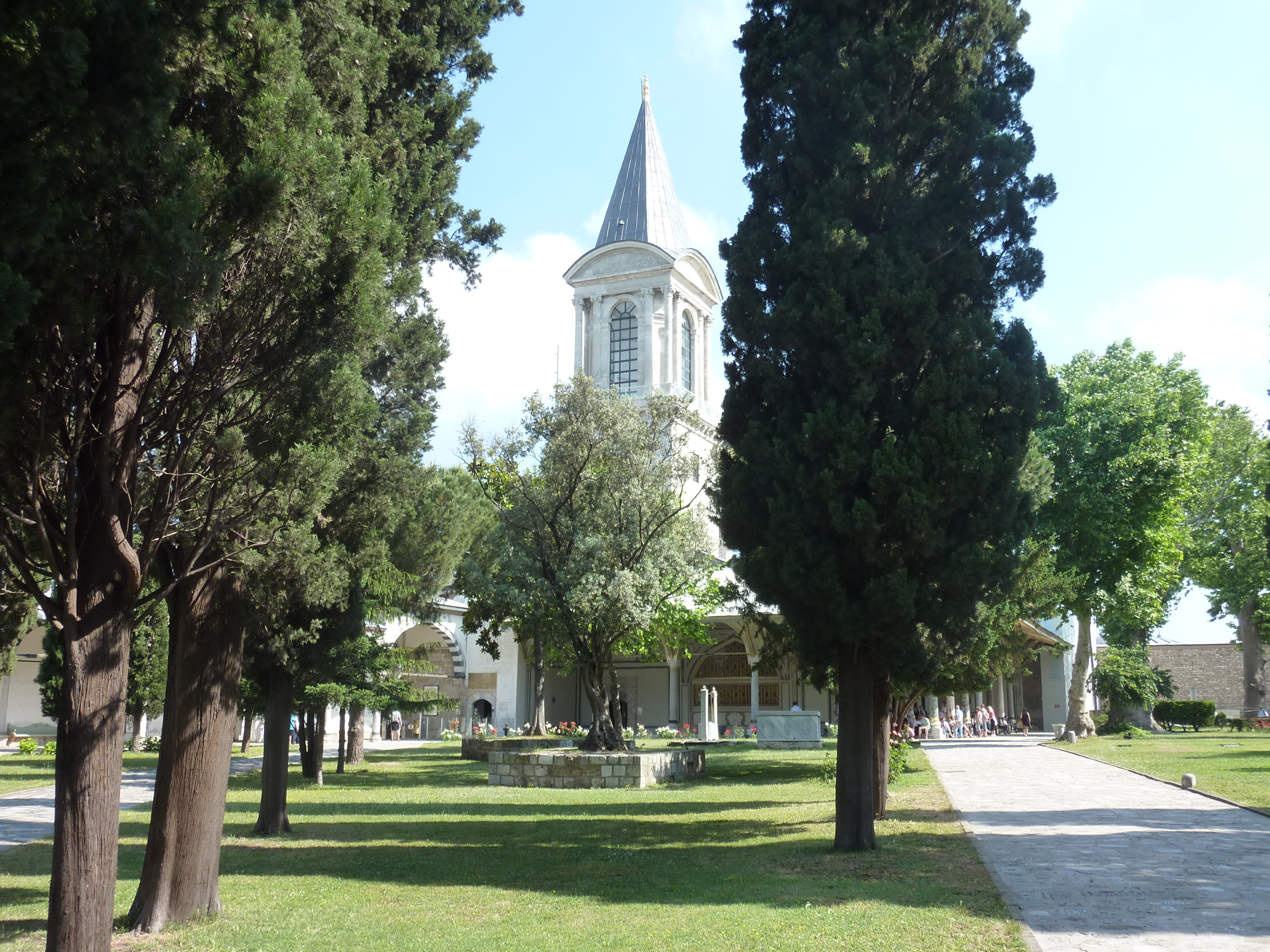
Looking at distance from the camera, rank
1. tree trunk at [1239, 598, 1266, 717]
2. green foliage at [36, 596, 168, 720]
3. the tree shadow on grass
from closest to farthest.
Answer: the tree shadow on grass < green foliage at [36, 596, 168, 720] < tree trunk at [1239, 598, 1266, 717]

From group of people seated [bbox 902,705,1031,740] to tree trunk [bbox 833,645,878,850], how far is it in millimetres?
24650

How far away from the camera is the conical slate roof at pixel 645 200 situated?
156 ft

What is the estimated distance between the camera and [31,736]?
109 feet

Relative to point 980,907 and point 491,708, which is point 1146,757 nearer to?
point 980,907

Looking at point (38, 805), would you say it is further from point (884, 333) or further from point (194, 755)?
point (884, 333)

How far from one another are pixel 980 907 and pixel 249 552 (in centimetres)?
575

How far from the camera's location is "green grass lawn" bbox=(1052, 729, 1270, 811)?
15.3 m

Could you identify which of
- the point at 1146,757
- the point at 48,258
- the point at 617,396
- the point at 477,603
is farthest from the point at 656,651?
the point at 48,258

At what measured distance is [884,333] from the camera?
32.1ft

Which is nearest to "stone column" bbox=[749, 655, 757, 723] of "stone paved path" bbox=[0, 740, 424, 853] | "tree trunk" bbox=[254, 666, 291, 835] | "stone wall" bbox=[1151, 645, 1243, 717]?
"stone paved path" bbox=[0, 740, 424, 853]

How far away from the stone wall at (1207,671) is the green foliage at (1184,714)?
17.6 meters

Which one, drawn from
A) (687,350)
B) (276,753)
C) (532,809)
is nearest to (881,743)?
(532,809)

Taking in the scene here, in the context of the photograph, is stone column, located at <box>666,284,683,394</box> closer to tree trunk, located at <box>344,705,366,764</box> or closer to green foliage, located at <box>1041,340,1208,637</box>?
green foliage, located at <box>1041,340,1208,637</box>

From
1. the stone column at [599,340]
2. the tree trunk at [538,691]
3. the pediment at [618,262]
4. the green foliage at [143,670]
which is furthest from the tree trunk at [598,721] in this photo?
the pediment at [618,262]
